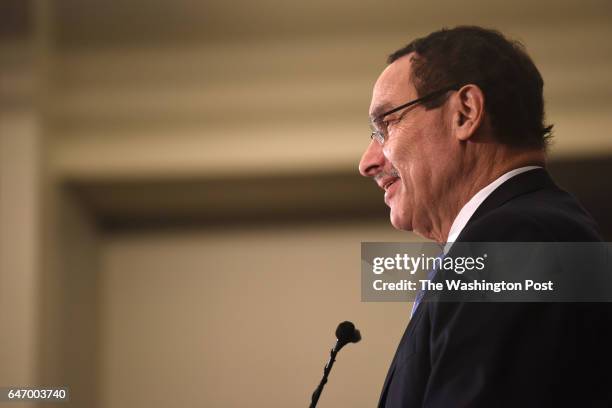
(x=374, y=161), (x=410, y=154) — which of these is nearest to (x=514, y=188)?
(x=410, y=154)

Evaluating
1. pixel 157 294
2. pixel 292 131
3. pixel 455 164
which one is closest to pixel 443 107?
pixel 455 164

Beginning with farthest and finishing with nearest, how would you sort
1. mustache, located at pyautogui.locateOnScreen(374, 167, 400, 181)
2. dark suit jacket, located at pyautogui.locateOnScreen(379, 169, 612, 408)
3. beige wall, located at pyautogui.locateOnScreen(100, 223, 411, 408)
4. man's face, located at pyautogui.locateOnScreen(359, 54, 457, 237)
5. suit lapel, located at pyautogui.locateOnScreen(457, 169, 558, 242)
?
1. beige wall, located at pyautogui.locateOnScreen(100, 223, 411, 408)
2. mustache, located at pyautogui.locateOnScreen(374, 167, 400, 181)
3. man's face, located at pyautogui.locateOnScreen(359, 54, 457, 237)
4. suit lapel, located at pyautogui.locateOnScreen(457, 169, 558, 242)
5. dark suit jacket, located at pyautogui.locateOnScreen(379, 169, 612, 408)

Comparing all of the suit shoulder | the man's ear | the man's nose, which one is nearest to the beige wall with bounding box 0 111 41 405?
the man's nose

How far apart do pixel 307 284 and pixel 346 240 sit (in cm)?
22

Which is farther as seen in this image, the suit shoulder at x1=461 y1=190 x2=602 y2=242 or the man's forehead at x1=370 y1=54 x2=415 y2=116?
the man's forehead at x1=370 y1=54 x2=415 y2=116

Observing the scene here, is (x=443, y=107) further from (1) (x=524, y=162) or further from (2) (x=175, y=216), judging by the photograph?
(2) (x=175, y=216)

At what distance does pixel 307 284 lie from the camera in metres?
3.08

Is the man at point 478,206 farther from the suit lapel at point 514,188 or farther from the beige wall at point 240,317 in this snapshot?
the beige wall at point 240,317

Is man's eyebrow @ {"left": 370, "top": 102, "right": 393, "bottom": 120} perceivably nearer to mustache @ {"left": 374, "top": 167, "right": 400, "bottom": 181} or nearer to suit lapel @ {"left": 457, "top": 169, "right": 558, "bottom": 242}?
mustache @ {"left": 374, "top": 167, "right": 400, "bottom": 181}

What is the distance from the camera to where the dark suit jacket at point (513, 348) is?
0.82m

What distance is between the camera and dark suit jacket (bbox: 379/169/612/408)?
2.68 ft

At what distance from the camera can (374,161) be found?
50.7 inches

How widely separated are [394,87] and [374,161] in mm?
129

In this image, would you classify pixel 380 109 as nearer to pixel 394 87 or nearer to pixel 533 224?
pixel 394 87
